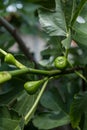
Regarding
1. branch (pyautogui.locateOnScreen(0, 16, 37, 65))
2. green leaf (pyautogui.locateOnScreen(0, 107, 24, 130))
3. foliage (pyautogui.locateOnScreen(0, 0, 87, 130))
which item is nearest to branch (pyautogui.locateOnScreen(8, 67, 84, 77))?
foliage (pyautogui.locateOnScreen(0, 0, 87, 130))

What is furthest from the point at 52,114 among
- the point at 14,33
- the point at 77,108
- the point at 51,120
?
the point at 14,33

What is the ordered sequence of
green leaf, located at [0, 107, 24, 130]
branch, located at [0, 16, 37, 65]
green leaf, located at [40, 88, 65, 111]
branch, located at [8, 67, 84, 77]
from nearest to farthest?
branch, located at [8, 67, 84, 77] → green leaf, located at [0, 107, 24, 130] → green leaf, located at [40, 88, 65, 111] → branch, located at [0, 16, 37, 65]

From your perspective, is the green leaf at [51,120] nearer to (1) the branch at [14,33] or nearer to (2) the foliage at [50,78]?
(2) the foliage at [50,78]

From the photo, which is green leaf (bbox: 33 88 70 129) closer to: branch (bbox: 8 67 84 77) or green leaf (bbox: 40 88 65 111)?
green leaf (bbox: 40 88 65 111)

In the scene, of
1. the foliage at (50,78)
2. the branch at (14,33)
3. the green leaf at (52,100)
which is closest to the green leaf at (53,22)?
the foliage at (50,78)

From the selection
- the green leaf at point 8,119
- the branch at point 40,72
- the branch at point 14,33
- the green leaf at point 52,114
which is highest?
the branch at point 40,72

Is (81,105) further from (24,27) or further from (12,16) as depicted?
(24,27)

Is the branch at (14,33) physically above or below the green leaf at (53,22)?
below
